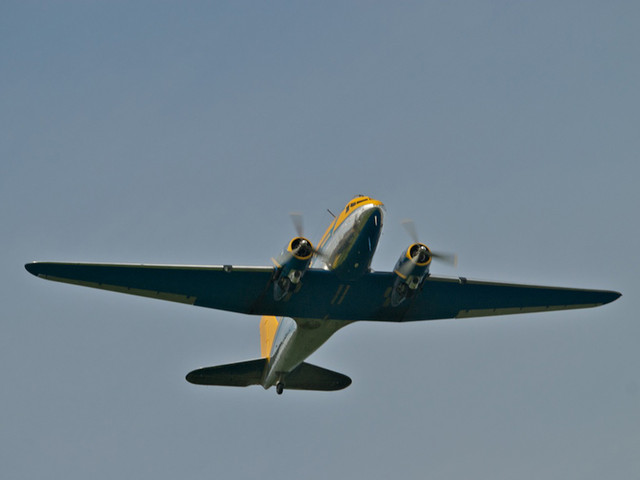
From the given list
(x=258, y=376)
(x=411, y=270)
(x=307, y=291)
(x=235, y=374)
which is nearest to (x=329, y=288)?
(x=307, y=291)

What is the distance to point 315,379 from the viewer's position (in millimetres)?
49312

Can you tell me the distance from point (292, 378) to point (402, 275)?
10178mm

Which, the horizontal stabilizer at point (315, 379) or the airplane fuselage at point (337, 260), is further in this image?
the horizontal stabilizer at point (315, 379)

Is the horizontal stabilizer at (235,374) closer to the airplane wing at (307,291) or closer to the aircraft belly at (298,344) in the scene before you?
the aircraft belly at (298,344)

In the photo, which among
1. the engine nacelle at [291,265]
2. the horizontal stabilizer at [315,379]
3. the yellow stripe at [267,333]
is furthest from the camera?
the horizontal stabilizer at [315,379]

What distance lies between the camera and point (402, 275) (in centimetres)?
4141

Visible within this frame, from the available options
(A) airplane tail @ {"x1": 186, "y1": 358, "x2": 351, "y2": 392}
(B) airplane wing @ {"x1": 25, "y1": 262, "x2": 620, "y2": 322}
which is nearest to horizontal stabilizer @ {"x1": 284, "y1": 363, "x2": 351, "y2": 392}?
(A) airplane tail @ {"x1": 186, "y1": 358, "x2": 351, "y2": 392}

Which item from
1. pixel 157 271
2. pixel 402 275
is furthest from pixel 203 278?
pixel 402 275

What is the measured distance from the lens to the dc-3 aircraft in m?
39.9

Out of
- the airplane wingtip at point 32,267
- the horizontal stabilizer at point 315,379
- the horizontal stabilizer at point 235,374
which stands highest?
the horizontal stabilizer at point 315,379

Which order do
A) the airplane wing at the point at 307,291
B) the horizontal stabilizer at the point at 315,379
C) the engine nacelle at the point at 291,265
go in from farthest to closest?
the horizontal stabilizer at the point at 315,379 < the airplane wing at the point at 307,291 < the engine nacelle at the point at 291,265

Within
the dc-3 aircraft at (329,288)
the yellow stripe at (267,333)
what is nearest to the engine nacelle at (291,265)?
the dc-3 aircraft at (329,288)

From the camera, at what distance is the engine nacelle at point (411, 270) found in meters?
40.7

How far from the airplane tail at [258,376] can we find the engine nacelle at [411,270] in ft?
26.9
